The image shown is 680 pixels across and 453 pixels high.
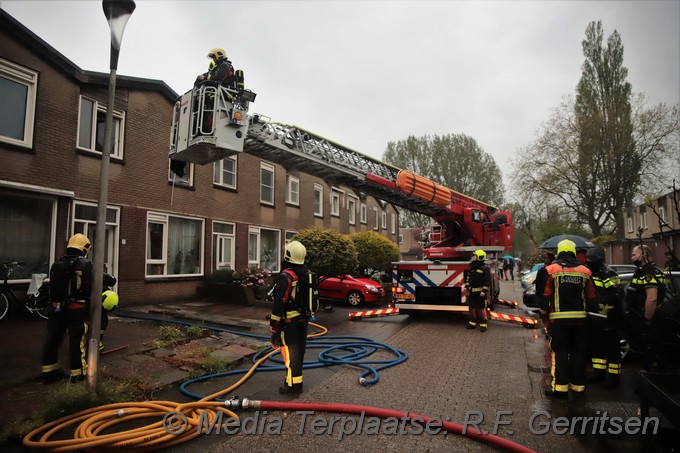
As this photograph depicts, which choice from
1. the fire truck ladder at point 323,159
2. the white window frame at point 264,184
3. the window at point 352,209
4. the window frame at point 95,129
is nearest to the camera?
the fire truck ladder at point 323,159

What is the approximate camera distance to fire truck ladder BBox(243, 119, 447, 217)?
7.22 m

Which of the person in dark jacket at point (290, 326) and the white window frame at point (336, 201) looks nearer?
the person in dark jacket at point (290, 326)

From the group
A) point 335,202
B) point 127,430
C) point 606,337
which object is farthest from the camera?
point 335,202

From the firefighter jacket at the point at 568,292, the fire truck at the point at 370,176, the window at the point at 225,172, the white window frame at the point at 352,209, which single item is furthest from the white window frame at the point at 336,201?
the firefighter jacket at the point at 568,292

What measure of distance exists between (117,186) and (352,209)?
1612cm

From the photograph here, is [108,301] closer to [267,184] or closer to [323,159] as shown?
[323,159]

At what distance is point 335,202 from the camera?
22953mm

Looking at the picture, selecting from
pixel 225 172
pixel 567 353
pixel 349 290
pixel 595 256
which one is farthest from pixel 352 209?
pixel 567 353

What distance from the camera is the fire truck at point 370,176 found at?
20.7ft

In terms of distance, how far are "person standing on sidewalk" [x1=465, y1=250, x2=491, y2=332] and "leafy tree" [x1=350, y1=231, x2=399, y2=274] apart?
323 inches

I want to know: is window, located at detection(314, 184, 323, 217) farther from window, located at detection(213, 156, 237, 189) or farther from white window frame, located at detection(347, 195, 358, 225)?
window, located at detection(213, 156, 237, 189)

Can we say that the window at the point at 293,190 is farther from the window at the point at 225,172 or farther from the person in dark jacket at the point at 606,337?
the person in dark jacket at the point at 606,337

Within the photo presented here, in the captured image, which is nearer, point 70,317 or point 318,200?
point 70,317

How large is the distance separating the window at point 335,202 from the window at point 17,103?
15.1 meters
